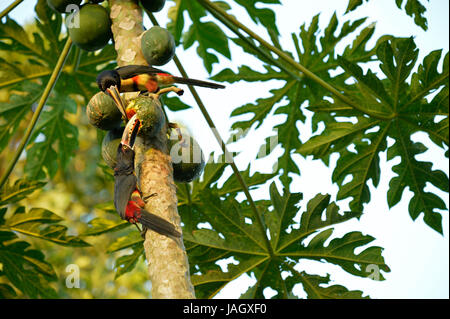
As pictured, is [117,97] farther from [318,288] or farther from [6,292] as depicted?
[6,292]

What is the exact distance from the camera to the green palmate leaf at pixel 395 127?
A: 3.32m

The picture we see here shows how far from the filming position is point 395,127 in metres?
3.58

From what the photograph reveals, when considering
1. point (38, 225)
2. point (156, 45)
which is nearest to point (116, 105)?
point (156, 45)

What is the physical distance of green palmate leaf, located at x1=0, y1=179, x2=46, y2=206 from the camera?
3.73 meters

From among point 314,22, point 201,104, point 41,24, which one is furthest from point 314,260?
point 41,24

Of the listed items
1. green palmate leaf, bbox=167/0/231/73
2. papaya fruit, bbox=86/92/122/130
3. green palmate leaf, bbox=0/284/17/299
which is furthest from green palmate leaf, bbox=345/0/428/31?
green palmate leaf, bbox=0/284/17/299

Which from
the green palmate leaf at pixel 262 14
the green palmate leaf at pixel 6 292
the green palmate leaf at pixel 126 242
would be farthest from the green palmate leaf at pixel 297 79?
the green palmate leaf at pixel 6 292

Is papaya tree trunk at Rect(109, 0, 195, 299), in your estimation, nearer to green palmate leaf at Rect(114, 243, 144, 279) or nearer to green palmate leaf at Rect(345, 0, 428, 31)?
green palmate leaf at Rect(114, 243, 144, 279)

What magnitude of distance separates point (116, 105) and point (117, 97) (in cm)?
16

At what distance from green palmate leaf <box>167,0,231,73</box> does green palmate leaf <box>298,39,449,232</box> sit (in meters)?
1.29

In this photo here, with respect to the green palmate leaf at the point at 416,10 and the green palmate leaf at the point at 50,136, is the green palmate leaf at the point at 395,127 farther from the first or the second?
the green palmate leaf at the point at 50,136
